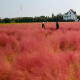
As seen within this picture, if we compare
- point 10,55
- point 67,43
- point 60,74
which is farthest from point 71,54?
point 67,43

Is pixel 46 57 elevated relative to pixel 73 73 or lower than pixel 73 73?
elevated

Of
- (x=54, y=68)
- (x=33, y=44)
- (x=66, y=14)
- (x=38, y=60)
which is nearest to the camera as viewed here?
(x=54, y=68)

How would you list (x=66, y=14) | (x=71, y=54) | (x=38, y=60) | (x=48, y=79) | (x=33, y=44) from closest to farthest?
1. (x=48, y=79)
2. (x=38, y=60)
3. (x=71, y=54)
4. (x=33, y=44)
5. (x=66, y=14)

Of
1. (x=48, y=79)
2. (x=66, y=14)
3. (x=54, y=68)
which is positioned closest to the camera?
(x=48, y=79)

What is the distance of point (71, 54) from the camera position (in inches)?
204

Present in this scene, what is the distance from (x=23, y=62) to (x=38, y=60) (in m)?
0.32

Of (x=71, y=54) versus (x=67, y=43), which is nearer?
(x=71, y=54)

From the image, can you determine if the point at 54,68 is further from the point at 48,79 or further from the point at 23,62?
the point at 23,62

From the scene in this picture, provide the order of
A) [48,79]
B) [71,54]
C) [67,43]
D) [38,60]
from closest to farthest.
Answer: [48,79]
[38,60]
[71,54]
[67,43]

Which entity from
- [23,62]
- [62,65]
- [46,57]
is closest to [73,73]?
[62,65]

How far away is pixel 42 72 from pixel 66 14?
245 ft

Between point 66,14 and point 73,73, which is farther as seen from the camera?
point 66,14

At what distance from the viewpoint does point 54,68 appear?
4.13 meters

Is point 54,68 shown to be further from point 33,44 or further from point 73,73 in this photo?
point 33,44
